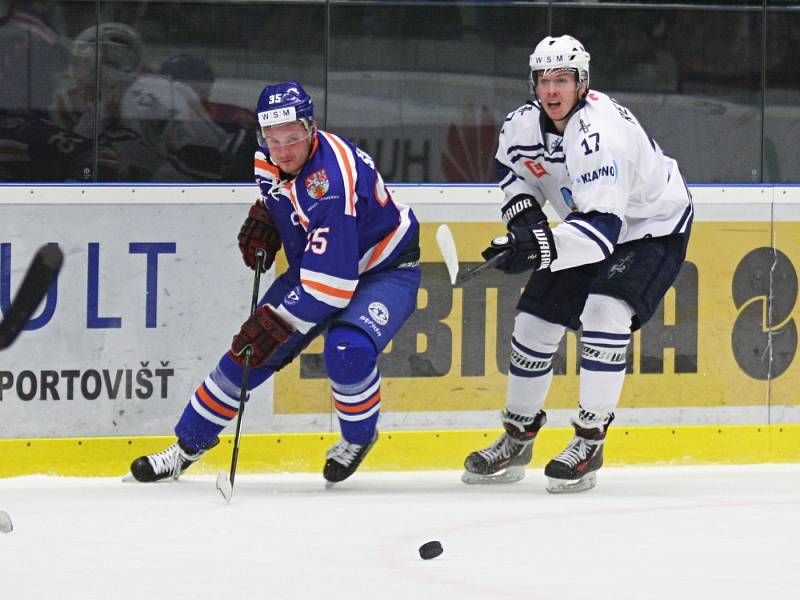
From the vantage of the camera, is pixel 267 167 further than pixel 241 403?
Yes

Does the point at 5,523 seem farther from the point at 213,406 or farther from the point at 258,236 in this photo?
the point at 258,236

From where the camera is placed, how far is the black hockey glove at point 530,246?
4.33 metres

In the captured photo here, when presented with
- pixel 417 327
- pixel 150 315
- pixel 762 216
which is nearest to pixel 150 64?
pixel 150 315

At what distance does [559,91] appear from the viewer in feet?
14.8

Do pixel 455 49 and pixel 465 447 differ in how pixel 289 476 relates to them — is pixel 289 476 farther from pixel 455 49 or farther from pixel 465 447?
pixel 455 49

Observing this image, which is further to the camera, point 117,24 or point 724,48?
point 724,48

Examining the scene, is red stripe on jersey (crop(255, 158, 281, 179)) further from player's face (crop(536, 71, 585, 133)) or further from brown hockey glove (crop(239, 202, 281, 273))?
player's face (crop(536, 71, 585, 133))

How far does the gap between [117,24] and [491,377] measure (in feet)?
5.02

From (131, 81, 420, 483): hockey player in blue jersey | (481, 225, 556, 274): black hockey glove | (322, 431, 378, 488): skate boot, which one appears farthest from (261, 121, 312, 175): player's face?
(322, 431, 378, 488): skate boot

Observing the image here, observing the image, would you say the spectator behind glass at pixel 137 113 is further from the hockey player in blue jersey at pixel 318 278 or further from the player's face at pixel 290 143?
the player's face at pixel 290 143

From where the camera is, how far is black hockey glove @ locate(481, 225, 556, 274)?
4332 mm

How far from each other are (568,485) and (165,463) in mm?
1083

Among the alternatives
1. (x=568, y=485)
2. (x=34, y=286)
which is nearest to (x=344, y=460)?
(x=568, y=485)

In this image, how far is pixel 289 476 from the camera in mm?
5059
